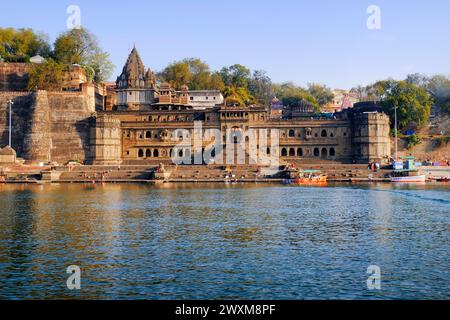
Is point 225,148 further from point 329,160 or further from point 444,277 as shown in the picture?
point 444,277

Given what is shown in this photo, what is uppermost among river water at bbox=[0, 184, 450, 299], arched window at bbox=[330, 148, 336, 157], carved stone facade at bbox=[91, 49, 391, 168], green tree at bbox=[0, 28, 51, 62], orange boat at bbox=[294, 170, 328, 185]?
green tree at bbox=[0, 28, 51, 62]

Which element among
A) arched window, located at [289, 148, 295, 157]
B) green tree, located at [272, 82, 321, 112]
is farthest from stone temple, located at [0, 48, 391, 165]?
green tree, located at [272, 82, 321, 112]

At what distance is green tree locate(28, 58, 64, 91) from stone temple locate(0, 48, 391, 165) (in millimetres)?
1674

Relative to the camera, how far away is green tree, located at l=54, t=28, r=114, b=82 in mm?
89188

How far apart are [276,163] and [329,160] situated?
744cm

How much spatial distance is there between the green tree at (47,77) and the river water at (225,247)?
3761cm

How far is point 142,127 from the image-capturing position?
81.3 m

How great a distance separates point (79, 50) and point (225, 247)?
234 ft

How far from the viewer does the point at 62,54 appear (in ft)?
293

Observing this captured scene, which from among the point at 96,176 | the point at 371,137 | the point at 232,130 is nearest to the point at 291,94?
the point at 232,130

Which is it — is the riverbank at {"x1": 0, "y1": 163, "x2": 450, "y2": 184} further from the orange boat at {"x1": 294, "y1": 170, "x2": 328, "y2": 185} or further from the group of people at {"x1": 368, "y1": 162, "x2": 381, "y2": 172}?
the orange boat at {"x1": 294, "y1": 170, "x2": 328, "y2": 185}

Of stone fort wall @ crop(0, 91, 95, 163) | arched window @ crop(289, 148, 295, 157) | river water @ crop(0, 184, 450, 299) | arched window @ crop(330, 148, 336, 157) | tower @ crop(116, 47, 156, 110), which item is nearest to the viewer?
river water @ crop(0, 184, 450, 299)

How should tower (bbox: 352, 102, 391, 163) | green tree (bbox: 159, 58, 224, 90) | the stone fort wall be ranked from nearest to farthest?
tower (bbox: 352, 102, 391, 163) < the stone fort wall < green tree (bbox: 159, 58, 224, 90)

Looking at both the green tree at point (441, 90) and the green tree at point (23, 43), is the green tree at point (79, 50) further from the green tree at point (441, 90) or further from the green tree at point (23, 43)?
the green tree at point (441, 90)
